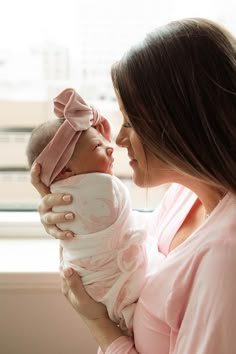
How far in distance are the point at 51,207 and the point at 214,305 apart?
439 millimetres

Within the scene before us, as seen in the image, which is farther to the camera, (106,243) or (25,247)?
(25,247)

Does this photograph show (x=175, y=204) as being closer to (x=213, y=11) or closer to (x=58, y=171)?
(x=58, y=171)

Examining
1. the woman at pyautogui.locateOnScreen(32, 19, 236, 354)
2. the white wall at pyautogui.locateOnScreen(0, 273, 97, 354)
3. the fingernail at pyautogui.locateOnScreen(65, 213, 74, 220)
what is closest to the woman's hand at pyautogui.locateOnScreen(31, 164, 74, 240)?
the fingernail at pyautogui.locateOnScreen(65, 213, 74, 220)

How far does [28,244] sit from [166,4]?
861 mm

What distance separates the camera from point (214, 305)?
0.78 metres

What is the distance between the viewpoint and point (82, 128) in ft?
3.27

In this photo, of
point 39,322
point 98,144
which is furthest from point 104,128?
point 39,322

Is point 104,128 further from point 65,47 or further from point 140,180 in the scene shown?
point 65,47

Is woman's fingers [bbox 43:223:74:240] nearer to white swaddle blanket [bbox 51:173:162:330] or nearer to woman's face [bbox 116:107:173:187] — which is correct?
white swaddle blanket [bbox 51:173:162:330]

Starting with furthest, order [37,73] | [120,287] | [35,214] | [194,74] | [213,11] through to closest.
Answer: [35,214] < [37,73] < [213,11] < [120,287] < [194,74]

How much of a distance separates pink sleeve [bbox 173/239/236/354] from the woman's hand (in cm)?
33

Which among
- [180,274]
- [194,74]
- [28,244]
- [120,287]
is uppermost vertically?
[194,74]

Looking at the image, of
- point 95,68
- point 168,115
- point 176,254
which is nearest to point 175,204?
point 176,254

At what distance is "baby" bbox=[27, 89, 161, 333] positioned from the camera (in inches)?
38.7
